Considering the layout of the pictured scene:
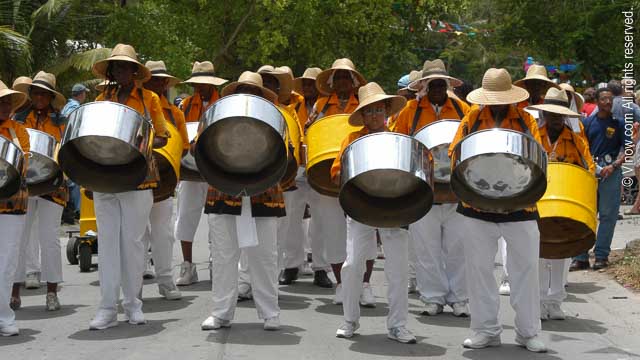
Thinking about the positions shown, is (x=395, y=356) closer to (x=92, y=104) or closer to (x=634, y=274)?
(x=92, y=104)

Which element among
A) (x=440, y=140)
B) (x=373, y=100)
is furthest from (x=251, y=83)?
(x=440, y=140)

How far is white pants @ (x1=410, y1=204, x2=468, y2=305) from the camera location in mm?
9430

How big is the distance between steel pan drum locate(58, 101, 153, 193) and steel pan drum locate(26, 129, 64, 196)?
→ 2.41ft

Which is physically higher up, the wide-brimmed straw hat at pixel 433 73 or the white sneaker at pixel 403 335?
the wide-brimmed straw hat at pixel 433 73

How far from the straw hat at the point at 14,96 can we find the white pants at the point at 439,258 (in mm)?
3338

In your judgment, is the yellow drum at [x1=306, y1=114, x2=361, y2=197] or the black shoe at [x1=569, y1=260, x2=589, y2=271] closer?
the yellow drum at [x1=306, y1=114, x2=361, y2=197]

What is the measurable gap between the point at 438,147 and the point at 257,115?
5.11 feet

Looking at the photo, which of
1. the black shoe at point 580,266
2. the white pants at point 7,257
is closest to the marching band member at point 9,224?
the white pants at point 7,257

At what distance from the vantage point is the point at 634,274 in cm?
1112

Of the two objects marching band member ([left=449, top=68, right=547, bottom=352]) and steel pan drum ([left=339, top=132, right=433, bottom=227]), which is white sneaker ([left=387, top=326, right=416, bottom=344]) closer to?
marching band member ([left=449, top=68, right=547, bottom=352])

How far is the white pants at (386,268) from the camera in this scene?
26.5 feet

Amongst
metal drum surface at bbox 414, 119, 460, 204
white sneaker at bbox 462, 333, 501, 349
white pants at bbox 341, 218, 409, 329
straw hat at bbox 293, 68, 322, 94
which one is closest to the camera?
white sneaker at bbox 462, 333, 501, 349

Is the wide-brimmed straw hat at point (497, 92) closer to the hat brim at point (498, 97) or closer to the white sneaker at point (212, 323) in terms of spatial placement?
the hat brim at point (498, 97)

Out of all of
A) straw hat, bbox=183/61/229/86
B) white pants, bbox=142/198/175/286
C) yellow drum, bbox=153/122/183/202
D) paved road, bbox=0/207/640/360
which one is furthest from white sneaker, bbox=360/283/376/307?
straw hat, bbox=183/61/229/86
